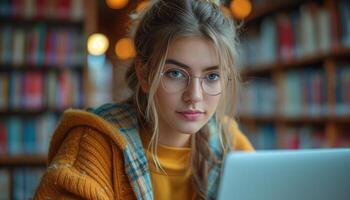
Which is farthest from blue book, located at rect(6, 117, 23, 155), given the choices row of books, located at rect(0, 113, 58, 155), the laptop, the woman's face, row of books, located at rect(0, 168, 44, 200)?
the laptop

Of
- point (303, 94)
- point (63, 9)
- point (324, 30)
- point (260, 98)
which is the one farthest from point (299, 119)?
point (63, 9)

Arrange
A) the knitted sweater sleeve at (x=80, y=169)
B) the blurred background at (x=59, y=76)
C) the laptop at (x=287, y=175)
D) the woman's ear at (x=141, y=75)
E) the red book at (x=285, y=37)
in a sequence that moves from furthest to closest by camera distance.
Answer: the red book at (x=285, y=37) → the blurred background at (x=59, y=76) → the woman's ear at (x=141, y=75) → the knitted sweater sleeve at (x=80, y=169) → the laptop at (x=287, y=175)

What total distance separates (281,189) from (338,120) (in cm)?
164

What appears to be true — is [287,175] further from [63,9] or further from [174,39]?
[63,9]

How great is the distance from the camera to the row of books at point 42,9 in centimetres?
266

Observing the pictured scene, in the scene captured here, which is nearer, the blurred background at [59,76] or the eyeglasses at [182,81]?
the eyeglasses at [182,81]

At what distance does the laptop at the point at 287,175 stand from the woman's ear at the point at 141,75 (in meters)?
0.44

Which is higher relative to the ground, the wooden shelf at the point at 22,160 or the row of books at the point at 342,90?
the row of books at the point at 342,90

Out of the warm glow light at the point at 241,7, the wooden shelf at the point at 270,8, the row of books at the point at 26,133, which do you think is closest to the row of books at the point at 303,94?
the wooden shelf at the point at 270,8

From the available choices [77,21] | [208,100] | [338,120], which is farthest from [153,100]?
[77,21]

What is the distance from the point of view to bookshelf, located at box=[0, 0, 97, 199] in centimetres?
268

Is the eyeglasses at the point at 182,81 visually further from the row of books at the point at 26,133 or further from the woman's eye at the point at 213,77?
the row of books at the point at 26,133

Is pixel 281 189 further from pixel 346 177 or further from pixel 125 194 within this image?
pixel 125 194

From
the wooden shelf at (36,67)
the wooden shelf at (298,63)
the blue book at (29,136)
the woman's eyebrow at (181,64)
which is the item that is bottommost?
the blue book at (29,136)
